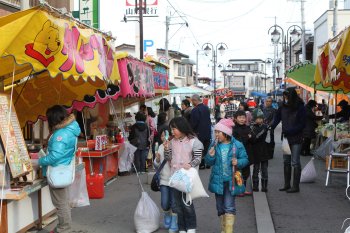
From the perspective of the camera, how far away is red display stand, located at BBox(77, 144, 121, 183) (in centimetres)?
1027

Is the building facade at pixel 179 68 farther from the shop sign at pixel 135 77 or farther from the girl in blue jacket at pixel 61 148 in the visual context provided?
the girl in blue jacket at pixel 61 148

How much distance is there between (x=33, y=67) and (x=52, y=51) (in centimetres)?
35

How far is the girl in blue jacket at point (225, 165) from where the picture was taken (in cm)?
621

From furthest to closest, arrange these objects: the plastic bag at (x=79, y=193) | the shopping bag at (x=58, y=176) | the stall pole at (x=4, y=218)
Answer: the plastic bag at (x=79, y=193) → the shopping bag at (x=58, y=176) → the stall pole at (x=4, y=218)

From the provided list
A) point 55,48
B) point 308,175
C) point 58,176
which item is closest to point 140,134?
point 308,175

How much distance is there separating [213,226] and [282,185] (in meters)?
3.64

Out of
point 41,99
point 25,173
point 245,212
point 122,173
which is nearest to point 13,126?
point 25,173

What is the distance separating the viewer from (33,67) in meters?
5.43

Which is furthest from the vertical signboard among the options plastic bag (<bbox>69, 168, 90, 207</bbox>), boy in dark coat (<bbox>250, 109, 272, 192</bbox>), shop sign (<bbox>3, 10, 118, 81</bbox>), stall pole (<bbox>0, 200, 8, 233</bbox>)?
boy in dark coat (<bbox>250, 109, 272, 192</bbox>)

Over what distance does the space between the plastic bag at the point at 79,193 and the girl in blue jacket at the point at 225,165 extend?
8.26ft

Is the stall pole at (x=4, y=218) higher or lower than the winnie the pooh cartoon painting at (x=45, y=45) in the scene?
lower

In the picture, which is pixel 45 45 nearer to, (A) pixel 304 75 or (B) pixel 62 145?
(B) pixel 62 145

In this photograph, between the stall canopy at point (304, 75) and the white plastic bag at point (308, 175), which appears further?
the stall canopy at point (304, 75)

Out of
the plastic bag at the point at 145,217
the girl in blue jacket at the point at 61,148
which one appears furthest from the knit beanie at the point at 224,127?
the girl in blue jacket at the point at 61,148
